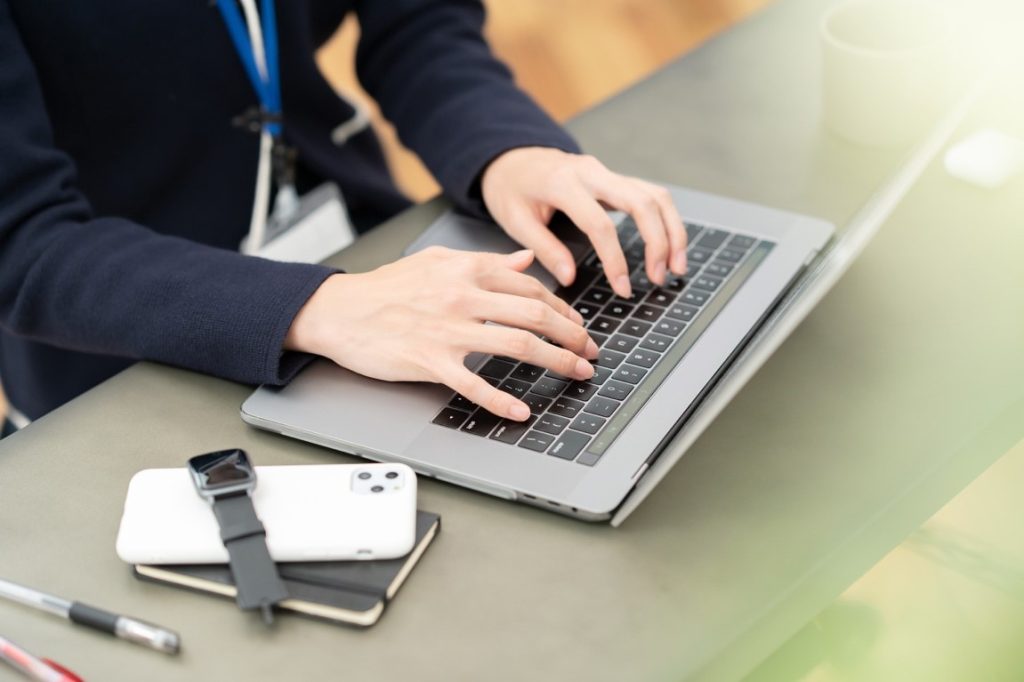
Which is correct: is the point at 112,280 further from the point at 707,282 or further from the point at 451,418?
the point at 707,282

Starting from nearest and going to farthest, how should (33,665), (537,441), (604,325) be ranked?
(33,665) → (537,441) → (604,325)

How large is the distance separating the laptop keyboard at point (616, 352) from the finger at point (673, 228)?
0.5 inches

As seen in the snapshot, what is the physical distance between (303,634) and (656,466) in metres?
0.22

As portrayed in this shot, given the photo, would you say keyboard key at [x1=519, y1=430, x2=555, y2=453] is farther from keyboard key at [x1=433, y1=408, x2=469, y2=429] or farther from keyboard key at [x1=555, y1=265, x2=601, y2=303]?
keyboard key at [x1=555, y1=265, x2=601, y2=303]

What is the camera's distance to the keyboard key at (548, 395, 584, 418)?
0.71m

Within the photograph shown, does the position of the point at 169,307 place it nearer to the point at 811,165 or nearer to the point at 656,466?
the point at 656,466

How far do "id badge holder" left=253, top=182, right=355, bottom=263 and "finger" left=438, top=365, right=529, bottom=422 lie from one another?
0.39 metres

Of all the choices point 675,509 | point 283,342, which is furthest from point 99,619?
point 675,509

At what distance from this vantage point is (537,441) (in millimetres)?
687

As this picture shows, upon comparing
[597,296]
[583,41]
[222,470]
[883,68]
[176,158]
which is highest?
[883,68]

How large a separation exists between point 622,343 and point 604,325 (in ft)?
0.09

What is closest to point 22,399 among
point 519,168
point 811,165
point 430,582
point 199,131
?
point 199,131

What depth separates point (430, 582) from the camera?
63 centimetres

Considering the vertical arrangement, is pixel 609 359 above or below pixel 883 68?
below
